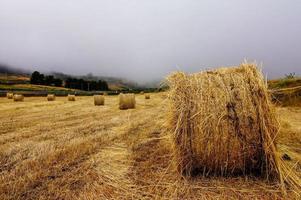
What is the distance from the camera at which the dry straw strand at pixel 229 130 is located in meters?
5.32

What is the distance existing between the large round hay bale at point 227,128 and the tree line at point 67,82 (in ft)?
257

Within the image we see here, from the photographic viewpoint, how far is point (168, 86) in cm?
599

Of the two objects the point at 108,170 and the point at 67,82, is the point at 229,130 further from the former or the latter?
the point at 67,82

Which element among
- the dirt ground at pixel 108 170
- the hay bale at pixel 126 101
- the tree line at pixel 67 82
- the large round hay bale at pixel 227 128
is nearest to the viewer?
the dirt ground at pixel 108 170

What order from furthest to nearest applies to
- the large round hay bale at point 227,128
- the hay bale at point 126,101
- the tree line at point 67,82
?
the tree line at point 67,82
the hay bale at point 126,101
the large round hay bale at point 227,128

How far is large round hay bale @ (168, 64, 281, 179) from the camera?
5324 mm

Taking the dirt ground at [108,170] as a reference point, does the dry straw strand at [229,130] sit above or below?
above

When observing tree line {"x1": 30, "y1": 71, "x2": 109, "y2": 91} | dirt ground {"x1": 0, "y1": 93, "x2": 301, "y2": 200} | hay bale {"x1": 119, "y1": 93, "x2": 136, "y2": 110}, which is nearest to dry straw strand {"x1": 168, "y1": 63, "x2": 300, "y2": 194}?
dirt ground {"x1": 0, "y1": 93, "x2": 301, "y2": 200}

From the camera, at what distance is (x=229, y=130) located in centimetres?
533

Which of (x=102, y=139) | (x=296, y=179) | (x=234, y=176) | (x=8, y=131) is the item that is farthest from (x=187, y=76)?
(x=8, y=131)

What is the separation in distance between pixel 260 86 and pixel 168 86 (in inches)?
55.9

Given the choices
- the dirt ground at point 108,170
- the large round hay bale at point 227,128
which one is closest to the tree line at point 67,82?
the dirt ground at point 108,170

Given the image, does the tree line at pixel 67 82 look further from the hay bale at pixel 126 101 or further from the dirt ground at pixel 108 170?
the dirt ground at pixel 108 170

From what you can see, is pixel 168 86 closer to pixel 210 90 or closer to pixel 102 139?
pixel 210 90
